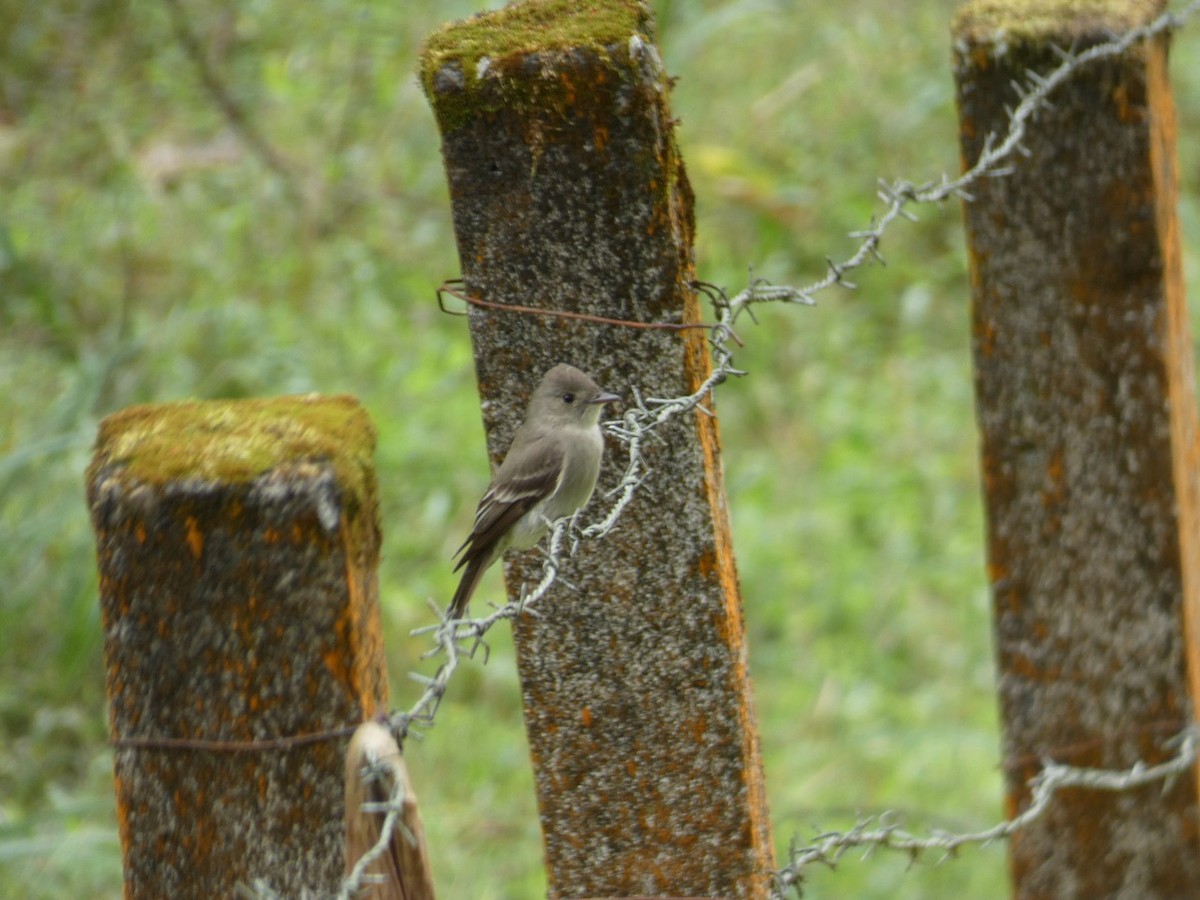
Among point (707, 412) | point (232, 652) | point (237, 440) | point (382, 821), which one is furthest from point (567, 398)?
point (382, 821)

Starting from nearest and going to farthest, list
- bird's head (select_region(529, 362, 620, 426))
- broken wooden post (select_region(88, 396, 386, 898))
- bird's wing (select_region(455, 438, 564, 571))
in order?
broken wooden post (select_region(88, 396, 386, 898)) → bird's head (select_region(529, 362, 620, 426)) → bird's wing (select_region(455, 438, 564, 571))

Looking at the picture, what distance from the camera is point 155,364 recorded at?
5438mm

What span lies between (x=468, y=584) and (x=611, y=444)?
1013 millimetres

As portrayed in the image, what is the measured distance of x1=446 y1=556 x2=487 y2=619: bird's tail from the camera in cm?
314

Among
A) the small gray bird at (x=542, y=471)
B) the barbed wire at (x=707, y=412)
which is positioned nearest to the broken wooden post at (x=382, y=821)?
the barbed wire at (x=707, y=412)

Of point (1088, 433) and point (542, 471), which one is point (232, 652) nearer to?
point (542, 471)

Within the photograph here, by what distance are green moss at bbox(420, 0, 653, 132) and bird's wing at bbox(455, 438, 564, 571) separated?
0.69 metres

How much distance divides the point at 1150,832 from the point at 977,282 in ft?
4.25

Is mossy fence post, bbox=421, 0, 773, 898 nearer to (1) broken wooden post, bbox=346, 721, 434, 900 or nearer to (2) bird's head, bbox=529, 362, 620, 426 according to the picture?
(2) bird's head, bbox=529, 362, 620, 426

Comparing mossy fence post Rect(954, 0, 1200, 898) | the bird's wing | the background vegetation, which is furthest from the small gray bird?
the background vegetation

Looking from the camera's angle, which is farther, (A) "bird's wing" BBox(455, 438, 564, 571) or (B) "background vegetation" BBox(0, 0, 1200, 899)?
(B) "background vegetation" BBox(0, 0, 1200, 899)

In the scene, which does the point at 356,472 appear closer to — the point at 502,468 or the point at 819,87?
the point at 502,468

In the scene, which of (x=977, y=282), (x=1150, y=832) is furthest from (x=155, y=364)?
(x=1150, y=832)

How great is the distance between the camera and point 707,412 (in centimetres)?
223
